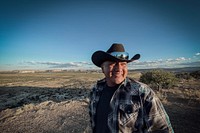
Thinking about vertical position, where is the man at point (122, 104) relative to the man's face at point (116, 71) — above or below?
below

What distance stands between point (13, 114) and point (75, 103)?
376cm

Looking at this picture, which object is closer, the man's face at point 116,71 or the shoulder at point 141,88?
the shoulder at point 141,88

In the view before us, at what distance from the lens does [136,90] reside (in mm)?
1639

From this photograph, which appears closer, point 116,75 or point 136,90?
point 136,90

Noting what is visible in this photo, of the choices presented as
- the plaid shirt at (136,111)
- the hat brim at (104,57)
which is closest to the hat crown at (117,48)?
the hat brim at (104,57)

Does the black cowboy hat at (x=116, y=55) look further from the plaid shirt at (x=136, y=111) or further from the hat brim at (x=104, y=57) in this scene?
the plaid shirt at (x=136, y=111)

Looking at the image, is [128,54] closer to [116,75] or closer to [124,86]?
[116,75]

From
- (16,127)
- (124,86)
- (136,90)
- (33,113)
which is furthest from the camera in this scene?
(33,113)

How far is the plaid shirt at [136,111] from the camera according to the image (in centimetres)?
145

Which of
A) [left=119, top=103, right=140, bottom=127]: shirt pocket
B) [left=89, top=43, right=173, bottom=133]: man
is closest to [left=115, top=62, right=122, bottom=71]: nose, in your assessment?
[left=89, top=43, right=173, bottom=133]: man

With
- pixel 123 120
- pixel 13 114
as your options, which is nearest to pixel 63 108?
pixel 13 114

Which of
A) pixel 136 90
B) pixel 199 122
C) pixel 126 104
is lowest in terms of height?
pixel 199 122

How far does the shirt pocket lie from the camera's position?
159 cm

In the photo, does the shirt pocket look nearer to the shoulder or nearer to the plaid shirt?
the plaid shirt
